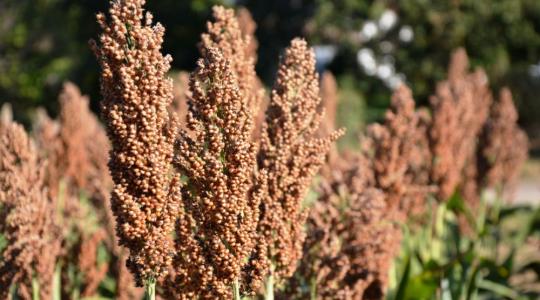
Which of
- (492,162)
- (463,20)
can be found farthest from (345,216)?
(463,20)

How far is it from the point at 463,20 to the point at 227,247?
21876 mm

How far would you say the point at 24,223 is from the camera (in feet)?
12.5

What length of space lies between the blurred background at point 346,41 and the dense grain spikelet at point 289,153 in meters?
17.9

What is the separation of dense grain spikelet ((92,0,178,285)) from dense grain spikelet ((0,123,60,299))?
127 cm

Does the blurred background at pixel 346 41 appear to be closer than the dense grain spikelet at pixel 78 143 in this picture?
No

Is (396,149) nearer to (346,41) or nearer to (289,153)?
(289,153)

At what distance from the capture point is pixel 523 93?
872 inches

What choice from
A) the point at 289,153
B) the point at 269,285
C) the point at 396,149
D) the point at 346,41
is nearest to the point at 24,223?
the point at 269,285

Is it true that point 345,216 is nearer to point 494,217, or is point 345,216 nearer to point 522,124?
point 494,217

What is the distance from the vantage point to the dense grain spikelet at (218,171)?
9.05ft

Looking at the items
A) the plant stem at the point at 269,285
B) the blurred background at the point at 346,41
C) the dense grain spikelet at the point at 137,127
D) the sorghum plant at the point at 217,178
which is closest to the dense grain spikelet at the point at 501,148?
the plant stem at the point at 269,285

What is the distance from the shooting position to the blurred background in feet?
71.2

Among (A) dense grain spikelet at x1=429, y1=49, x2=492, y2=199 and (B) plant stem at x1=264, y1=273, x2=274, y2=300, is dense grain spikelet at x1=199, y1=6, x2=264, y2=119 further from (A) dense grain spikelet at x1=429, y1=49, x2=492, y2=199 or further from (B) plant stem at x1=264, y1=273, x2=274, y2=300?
(A) dense grain spikelet at x1=429, y1=49, x2=492, y2=199

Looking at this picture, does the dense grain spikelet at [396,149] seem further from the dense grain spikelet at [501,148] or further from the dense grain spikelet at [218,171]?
the dense grain spikelet at [218,171]
